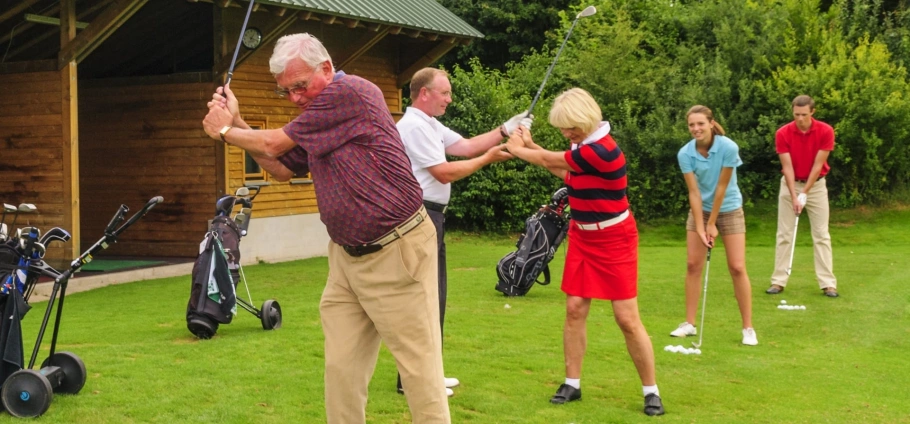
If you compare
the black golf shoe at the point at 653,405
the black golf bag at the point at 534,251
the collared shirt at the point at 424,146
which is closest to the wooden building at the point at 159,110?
the black golf bag at the point at 534,251

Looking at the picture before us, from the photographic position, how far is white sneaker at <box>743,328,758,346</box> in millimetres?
8117

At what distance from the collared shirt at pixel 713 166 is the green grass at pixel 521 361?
1134 mm

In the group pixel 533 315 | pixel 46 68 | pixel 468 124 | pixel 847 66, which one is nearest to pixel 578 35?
pixel 468 124

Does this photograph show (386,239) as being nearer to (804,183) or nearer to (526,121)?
(526,121)

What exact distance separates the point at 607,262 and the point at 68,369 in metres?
3.28

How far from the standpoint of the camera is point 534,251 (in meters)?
11.4

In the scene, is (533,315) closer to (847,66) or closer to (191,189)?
(191,189)

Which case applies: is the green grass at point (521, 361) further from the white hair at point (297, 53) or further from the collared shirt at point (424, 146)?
the white hair at point (297, 53)

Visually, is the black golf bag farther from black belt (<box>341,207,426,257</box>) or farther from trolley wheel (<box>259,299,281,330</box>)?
black belt (<box>341,207,426,257</box>)

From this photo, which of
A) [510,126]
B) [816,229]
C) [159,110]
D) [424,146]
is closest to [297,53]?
[424,146]

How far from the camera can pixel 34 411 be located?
18.8 ft

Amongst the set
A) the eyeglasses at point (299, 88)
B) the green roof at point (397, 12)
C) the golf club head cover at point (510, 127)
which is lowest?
the golf club head cover at point (510, 127)

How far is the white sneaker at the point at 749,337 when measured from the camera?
320 inches

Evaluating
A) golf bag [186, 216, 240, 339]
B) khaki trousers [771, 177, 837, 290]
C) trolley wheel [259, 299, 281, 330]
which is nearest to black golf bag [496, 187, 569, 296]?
khaki trousers [771, 177, 837, 290]
